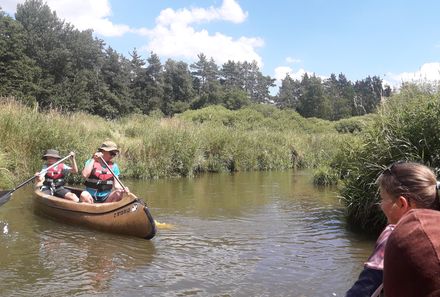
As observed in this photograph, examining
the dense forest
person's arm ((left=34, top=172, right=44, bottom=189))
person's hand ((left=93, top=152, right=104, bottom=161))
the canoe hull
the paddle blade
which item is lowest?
Answer: the canoe hull

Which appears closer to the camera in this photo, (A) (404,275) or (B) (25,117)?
(A) (404,275)

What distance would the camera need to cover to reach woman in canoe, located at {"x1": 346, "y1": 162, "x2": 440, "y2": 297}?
76.1 inches

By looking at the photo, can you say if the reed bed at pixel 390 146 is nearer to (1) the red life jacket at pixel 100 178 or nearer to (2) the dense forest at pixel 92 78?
(1) the red life jacket at pixel 100 178

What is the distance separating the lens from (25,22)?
179ft

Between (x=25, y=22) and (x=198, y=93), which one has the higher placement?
(x=25, y=22)

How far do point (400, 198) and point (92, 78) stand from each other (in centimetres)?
5689

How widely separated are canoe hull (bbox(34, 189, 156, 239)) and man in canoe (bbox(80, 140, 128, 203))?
425 millimetres

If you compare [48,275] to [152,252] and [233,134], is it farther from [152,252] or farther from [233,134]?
[233,134]

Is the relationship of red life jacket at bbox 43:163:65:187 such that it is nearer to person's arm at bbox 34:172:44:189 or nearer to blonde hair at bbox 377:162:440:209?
person's arm at bbox 34:172:44:189

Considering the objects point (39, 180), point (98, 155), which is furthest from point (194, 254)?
point (39, 180)

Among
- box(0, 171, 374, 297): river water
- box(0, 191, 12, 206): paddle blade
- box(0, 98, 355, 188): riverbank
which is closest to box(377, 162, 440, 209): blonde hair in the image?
box(0, 171, 374, 297): river water

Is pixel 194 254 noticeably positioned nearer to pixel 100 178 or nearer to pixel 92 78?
pixel 100 178

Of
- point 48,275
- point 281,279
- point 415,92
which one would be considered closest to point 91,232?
point 48,275

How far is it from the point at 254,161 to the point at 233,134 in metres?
1.52
